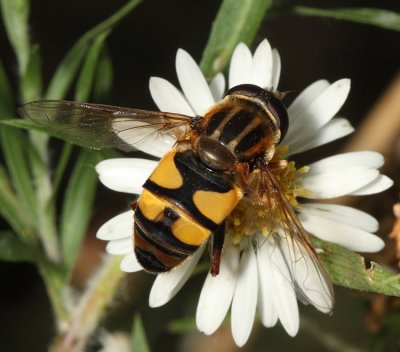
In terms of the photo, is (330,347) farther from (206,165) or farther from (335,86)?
(206,165)

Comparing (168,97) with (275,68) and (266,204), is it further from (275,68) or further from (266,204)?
(266,204)

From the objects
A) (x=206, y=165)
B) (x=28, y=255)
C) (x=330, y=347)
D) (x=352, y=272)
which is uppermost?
(x=206, y=165)

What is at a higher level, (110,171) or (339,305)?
(110,171)

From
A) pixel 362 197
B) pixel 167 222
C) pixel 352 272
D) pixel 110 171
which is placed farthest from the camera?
pixel 362 197

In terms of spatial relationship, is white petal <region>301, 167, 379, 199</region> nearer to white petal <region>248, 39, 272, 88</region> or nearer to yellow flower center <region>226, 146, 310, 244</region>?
yellow flower center <region>226, 146, 310, 244</region>

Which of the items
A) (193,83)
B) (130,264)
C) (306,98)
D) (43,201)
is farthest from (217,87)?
(43,201)

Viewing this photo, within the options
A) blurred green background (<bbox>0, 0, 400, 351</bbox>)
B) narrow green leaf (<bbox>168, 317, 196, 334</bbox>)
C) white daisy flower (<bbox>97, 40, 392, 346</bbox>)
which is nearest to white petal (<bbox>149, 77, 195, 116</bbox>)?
white daisy flower (<bbox>97, 40, 392, 346</bbox>)

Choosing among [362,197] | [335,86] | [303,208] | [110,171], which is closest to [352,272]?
[303,208]

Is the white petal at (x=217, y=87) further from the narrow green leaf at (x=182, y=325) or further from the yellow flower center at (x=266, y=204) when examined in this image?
the narrow green leaf at (x=182, y=325)
